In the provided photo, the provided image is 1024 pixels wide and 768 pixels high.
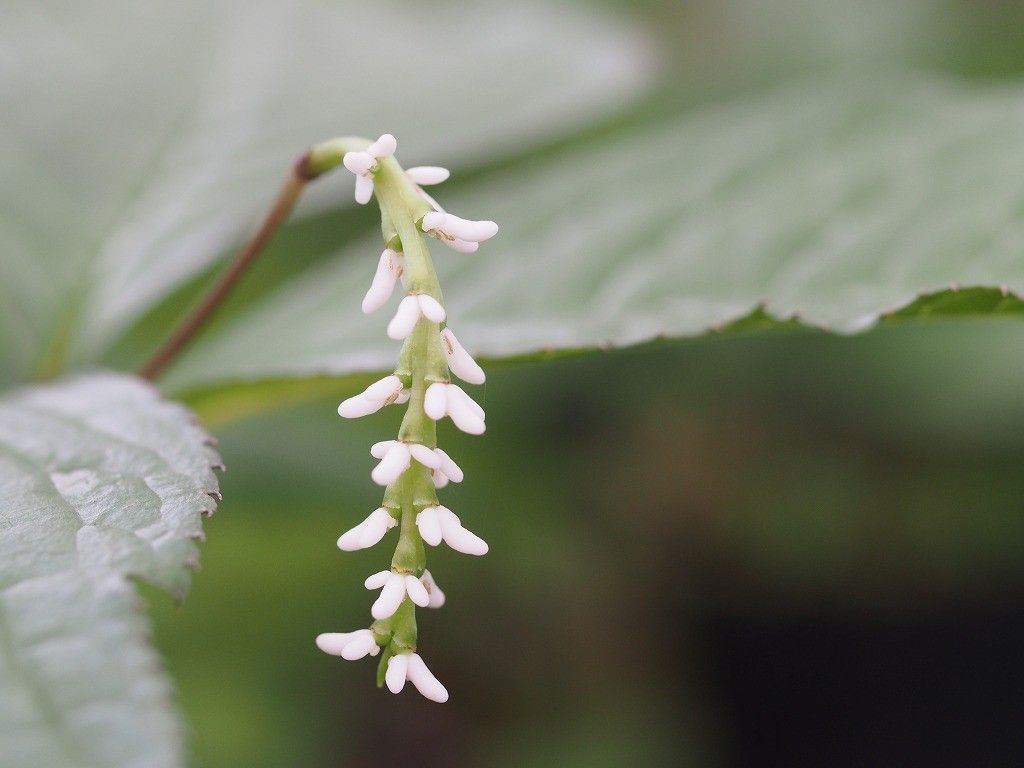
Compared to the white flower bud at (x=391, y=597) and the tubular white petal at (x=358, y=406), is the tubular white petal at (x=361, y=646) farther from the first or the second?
the tubular white petal at (x=358, y=406)

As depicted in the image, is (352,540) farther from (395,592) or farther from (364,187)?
(364,187)

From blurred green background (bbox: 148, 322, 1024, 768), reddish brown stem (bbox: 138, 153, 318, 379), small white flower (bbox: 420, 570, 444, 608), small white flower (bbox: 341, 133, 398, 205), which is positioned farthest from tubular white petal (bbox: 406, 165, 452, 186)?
blurred green background (bbox: 148, 322, 1024, 768)

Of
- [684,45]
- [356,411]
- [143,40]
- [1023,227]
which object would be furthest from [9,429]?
[684,45]

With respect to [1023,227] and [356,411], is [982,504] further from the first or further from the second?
[356,411]

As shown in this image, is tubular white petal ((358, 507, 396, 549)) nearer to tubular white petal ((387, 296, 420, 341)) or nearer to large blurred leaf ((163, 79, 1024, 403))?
tubular white petal ((387, 296, 420, 341))

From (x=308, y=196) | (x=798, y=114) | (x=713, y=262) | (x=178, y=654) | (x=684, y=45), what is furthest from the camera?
(x=684, y=45)
